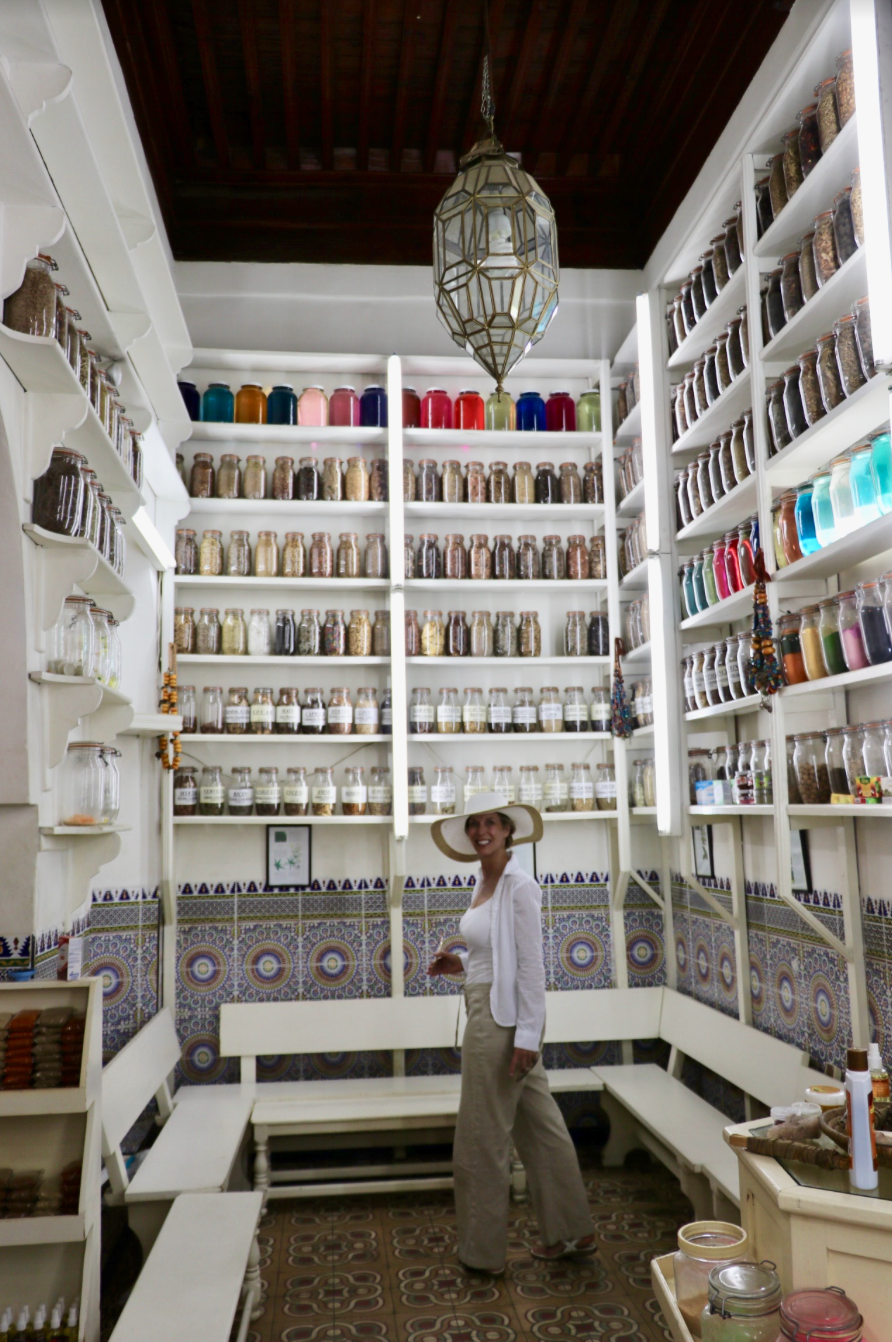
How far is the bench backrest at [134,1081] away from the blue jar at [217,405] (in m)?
2.67

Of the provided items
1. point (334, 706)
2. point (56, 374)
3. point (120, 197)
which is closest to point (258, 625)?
point (334, 706)

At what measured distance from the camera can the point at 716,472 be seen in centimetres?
388

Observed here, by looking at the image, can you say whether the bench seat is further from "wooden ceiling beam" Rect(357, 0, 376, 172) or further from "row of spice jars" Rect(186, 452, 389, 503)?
"wooden ceiling beam" Rect(357, 0, 376, 172)

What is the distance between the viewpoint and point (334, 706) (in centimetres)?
470

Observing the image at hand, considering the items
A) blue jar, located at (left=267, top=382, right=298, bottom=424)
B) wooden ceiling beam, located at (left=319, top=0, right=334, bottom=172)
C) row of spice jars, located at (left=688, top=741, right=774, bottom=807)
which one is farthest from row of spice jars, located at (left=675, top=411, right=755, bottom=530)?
wooden ceiling beam, located at (left=319, top=0, right=334, bottom=172)

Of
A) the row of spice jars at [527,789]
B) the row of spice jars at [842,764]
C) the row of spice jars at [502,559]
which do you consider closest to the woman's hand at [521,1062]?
the row of spice jars at [842,764]

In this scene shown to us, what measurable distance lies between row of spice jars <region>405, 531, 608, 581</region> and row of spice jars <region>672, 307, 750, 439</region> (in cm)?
81

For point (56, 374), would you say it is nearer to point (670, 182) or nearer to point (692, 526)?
point (692, 526)

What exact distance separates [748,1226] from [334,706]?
2930mm

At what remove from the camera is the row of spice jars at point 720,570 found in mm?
3551

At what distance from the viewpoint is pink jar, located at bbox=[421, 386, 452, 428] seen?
5020 millimetres

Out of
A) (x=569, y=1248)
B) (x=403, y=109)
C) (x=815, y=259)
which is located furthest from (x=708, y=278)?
(x=569, y=1248)

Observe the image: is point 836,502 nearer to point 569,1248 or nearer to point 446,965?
point 446,965

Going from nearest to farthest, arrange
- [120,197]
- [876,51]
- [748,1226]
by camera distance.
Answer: [748,1226] < [876,51] < [120,197]
